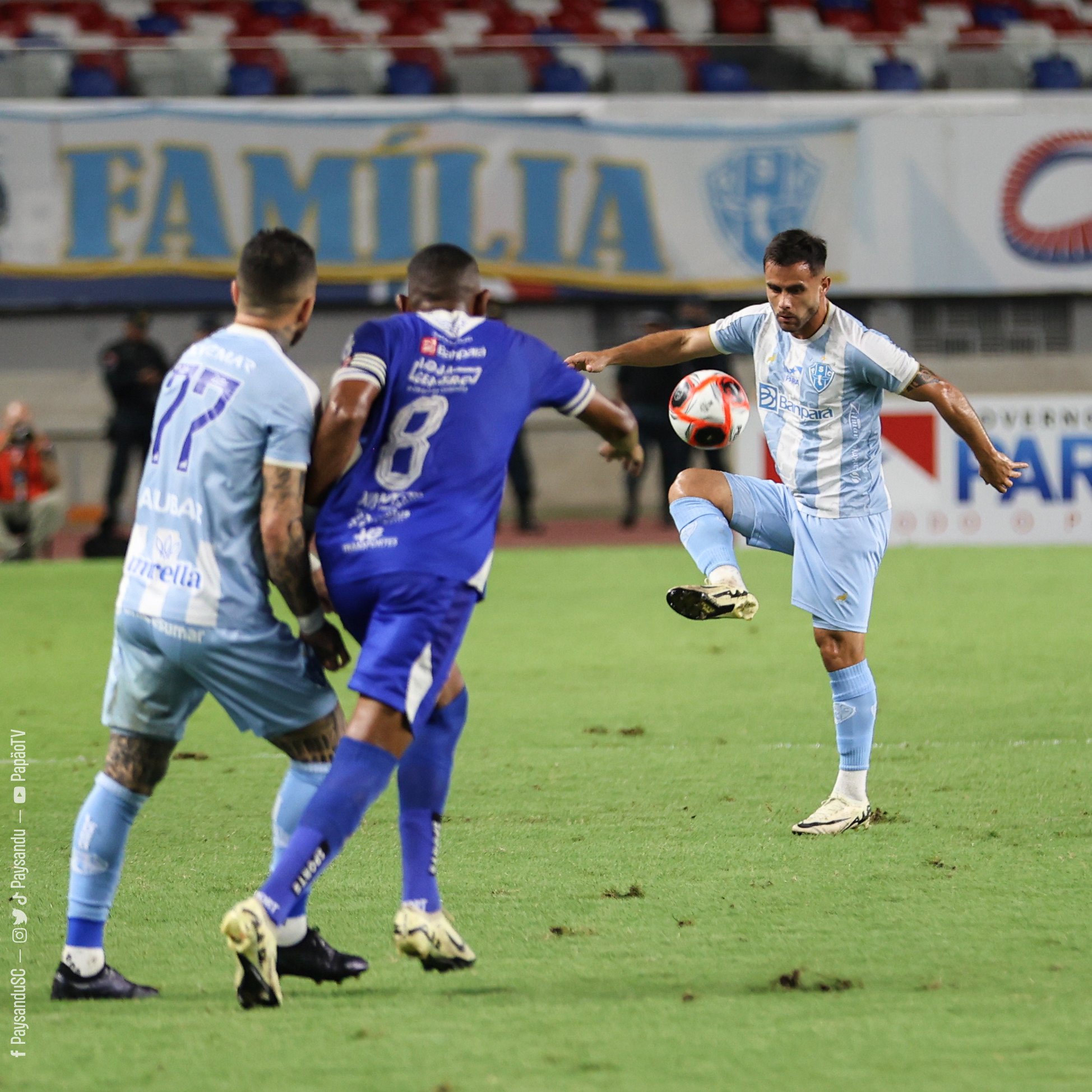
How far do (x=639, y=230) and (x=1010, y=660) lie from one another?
33.7 ft

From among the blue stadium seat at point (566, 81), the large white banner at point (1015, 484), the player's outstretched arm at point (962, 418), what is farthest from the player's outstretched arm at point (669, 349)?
the blue stadium seat at point (566, 81)

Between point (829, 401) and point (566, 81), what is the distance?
45.2 ft

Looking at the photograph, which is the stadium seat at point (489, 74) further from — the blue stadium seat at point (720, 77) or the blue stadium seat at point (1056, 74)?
the blue stadium seat at point (1056, 74)

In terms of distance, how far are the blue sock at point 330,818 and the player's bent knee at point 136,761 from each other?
1.14ft

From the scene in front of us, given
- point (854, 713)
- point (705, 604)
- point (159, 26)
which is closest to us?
point (705, 604)

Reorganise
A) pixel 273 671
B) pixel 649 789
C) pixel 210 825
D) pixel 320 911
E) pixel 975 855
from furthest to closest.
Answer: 1. pixel 649 789
2. pixel 210 825
3. pixel 975 855
4. pixel 320 911
5. pixel 273 671

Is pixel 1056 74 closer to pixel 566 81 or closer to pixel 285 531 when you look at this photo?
pixel 566 81

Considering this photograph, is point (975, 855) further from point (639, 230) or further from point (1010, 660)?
point (639, 230)

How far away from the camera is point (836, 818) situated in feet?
16.9

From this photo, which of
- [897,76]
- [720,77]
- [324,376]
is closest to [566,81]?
[720,77]

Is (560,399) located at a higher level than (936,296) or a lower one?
higher

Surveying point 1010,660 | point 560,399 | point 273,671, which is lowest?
point 1010,660

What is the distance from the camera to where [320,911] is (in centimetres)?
425

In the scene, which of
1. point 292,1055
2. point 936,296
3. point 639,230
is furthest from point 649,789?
point 936,296
